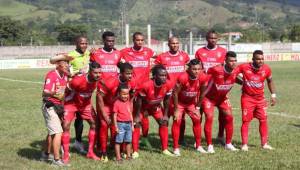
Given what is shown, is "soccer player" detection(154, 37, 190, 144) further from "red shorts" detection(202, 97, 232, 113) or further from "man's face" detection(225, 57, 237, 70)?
"man's face" detection(225, 57, 237, 70)

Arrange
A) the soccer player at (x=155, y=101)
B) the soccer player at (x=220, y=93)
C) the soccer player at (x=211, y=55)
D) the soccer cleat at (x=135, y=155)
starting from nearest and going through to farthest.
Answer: the soccer player at (x=155, y=101) < the soccer cleat at (x=135, y=155) < the soccer player at (x=220, y=93) < the soccer player at (x=211, y=55)

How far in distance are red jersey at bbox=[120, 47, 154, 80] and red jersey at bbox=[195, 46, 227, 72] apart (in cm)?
115

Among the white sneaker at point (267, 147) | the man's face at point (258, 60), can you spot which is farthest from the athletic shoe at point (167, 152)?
the man's face at point (258, 60)

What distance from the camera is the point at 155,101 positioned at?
1033 centimetres

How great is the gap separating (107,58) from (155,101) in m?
1.37

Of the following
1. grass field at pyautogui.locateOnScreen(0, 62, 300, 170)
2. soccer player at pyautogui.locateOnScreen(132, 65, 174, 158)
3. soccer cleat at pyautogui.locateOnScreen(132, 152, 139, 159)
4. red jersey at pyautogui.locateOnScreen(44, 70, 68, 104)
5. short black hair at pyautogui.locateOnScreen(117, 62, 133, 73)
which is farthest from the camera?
soccer cleat at pyautogui.locateOnScreen(132, 152, 139, 159)

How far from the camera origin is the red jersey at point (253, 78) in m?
10.9

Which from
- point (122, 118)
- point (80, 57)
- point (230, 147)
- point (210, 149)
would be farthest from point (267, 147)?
point (80, 57)

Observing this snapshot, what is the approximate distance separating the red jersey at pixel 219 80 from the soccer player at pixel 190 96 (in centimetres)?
29

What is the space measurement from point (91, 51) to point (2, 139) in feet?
11.6

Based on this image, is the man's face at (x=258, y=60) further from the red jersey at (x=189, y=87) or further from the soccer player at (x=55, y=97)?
the soccer player at (x=55, y=97)

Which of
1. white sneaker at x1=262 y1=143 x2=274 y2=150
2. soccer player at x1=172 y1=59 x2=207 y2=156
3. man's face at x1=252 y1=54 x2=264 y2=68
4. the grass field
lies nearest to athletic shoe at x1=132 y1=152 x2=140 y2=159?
the grass field

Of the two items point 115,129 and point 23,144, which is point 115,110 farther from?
point 23,144

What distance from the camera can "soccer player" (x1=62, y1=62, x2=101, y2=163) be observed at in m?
9.71
